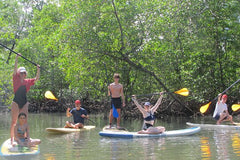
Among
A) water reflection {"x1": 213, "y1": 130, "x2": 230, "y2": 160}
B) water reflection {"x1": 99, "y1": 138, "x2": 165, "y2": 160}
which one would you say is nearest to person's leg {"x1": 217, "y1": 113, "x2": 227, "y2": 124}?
water reflection {"x1": 213, "y1": 130, "x2": 230, "y2": 160}

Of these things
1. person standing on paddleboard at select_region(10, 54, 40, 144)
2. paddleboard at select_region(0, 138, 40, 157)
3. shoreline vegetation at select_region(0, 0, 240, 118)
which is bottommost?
paddleboard at select_region(0, 138, 40, 157)

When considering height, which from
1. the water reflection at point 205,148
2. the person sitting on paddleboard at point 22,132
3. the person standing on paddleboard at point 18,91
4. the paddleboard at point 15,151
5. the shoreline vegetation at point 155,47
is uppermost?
the shoreline vegetation at point 155,47

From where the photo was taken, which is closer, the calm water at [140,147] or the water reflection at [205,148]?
the water reflection at [205,148]

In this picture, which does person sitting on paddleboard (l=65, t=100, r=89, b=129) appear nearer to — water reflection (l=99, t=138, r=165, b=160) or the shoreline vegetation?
water reflection (l=99, t=138, r=165, b=160)

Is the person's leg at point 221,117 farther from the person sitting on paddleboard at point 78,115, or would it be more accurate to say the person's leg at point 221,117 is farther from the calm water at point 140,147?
the person sitting on paddleboard at point 78,115

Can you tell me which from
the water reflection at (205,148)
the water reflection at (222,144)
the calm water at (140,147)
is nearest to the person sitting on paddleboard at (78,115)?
the calm water at (140,147)

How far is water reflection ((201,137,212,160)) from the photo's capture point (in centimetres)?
671

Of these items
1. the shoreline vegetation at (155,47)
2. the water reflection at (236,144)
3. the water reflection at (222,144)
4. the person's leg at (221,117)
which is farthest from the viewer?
the shoreline vegetation at (155,47)

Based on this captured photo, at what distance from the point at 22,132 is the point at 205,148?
12.2 feet

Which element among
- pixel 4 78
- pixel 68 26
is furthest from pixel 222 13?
pixel 4 78

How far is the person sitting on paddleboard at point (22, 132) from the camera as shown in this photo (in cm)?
696

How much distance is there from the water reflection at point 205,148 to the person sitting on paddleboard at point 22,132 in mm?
3284

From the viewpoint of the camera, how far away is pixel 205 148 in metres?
7.75

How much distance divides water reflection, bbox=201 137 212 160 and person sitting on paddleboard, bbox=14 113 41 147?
3284mm
